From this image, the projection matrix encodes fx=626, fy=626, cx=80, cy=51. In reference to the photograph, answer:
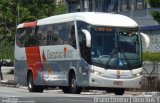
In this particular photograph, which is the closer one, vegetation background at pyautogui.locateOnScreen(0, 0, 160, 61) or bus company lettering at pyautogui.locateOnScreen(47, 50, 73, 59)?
bus company lettering at pyautogui.locateOnScreen(47, 50, 73, 59)

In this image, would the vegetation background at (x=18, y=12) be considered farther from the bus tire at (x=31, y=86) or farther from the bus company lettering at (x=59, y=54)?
the bus company lettering at (x=59, y=54)

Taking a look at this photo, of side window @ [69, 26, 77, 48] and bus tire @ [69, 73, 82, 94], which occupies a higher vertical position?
side window @ [69, 26, 77, 48]

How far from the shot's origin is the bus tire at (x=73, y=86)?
29.6 m

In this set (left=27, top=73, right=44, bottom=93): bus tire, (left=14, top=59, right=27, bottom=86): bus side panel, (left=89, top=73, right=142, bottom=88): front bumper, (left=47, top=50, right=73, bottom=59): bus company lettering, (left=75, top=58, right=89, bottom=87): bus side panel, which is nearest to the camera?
(left=89, top=73, right=142, bottom=88): front bumper

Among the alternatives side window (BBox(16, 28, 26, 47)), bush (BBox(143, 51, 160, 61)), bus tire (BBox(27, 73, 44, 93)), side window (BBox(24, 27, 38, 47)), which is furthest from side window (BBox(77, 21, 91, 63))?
bush (BBox(143, 51, 160, 61))

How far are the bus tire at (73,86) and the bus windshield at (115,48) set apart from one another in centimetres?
197

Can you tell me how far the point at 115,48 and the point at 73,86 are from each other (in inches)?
116

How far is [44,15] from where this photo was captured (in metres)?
60.1

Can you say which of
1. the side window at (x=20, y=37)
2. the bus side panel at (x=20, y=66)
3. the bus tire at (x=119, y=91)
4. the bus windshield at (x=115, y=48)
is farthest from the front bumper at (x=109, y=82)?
the side window at (x=20, y=37)

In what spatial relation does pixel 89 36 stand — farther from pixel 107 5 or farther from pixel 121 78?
pixel 107 5

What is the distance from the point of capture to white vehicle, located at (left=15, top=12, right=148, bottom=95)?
92.8ft

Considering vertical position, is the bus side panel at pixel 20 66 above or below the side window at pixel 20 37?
below

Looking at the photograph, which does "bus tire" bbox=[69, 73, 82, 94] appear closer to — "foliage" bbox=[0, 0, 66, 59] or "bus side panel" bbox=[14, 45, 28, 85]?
"bus side panel" bbox=[14, 45, 28, 85]

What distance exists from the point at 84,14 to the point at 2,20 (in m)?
31.5
